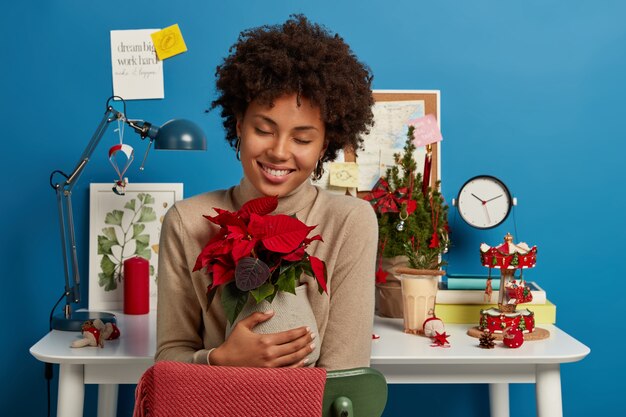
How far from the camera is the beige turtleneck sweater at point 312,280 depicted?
1402 millimetres

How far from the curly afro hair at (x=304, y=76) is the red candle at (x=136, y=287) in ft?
2.39

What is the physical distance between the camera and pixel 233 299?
1.28 m

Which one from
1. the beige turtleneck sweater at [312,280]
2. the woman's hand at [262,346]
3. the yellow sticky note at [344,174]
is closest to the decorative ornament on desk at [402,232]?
the yellow sticky note at [344,174]

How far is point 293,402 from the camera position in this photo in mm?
A: 1045

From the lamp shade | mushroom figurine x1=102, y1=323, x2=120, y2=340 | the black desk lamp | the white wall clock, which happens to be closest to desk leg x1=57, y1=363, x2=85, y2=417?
mushroom figurine x1=102, y1=323, x2=120, y2=340

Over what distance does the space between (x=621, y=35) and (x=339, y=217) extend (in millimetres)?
1145

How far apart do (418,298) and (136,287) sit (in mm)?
695

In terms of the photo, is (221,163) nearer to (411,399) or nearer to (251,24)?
(251,24)

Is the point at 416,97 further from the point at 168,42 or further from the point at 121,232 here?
the point at 121,232

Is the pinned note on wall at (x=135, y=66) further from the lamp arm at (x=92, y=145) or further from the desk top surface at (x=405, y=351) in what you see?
the desk top surface at (x=405, y=351)

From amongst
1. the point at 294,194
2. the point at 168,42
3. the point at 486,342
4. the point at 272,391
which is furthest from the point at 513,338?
the point at 168,42

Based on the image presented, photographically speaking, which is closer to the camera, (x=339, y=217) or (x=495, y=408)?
(x=339, y=217)

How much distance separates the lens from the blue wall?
2154 mm

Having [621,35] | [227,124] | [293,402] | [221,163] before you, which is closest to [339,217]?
[227,124]
